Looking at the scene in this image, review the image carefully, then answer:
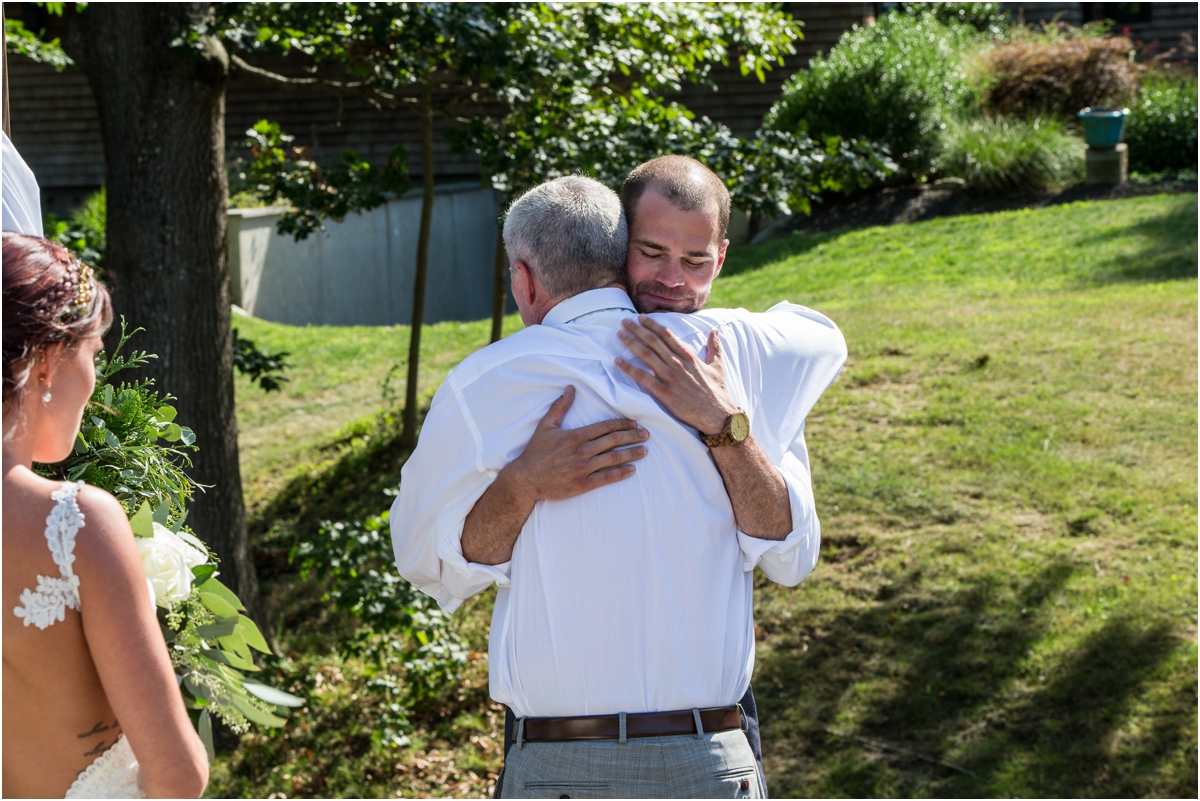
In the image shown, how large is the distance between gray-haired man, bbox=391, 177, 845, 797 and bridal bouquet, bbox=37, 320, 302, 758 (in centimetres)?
45

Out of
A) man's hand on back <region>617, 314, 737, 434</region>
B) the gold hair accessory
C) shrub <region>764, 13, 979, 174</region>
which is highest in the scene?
shrub <region>764, 13, 979, 174</region>

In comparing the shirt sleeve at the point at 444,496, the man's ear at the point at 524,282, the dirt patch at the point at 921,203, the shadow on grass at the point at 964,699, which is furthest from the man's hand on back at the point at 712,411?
the dirt patch at the point at 921,203

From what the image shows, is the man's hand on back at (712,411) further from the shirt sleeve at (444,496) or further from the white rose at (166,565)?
the white rose at (166,565)

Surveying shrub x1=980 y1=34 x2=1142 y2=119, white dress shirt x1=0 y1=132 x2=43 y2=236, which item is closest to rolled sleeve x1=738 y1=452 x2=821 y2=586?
white dress shirt x1=0 y1=132 x2=43 y2=236

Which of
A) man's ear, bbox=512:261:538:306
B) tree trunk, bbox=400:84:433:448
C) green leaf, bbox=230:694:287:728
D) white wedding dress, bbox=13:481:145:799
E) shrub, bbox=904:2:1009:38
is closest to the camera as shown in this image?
white wedding dress, bbox=13:481:145:799

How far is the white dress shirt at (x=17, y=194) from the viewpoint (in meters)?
1.95

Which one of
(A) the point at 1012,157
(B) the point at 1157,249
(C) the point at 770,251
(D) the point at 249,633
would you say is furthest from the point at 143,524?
(A) the point at 1012,157

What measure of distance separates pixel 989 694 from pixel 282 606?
166 inches

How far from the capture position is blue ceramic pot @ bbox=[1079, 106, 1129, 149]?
11.9 metres

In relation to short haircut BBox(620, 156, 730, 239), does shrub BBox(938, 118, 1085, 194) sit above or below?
below

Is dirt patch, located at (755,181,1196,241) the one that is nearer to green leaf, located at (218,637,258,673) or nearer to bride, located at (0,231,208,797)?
green leaf, located at (218,637,258,673)

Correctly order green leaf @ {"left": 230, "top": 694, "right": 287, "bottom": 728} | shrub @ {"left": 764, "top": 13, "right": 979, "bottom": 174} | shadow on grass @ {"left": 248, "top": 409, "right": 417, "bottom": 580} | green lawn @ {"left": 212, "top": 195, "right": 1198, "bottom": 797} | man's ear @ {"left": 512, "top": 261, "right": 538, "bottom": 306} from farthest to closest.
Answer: shrub @ {"left": 764, "top": 13, "right": 979, "bottom": 174} < shadow on grass @ {"left": 248, "top": 409, "right": 417, "bottom": 580} < green lawn @ {"left": 212, "top": 195, "right": 1198, "bottom": 797} < green leaf @ {"left": 230, "top": 694, "right": 287, "bottom": 728} < man's ear @ {"left": 512, "top": 261, "right": 538, "bottom": 306}

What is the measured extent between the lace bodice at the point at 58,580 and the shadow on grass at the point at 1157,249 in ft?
30.0

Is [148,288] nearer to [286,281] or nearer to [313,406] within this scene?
[313,406]
